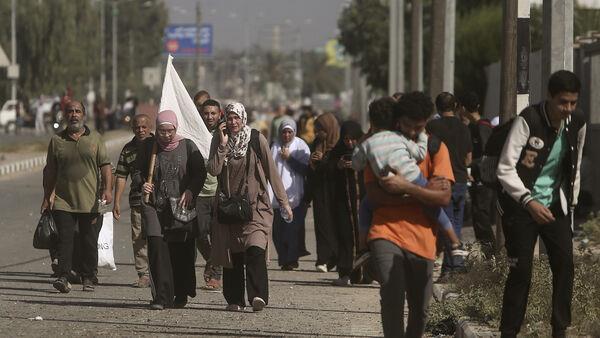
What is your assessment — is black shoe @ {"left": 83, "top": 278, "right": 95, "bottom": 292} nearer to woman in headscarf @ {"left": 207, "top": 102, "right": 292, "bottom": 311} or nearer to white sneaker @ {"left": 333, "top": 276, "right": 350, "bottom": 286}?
woman in headscarf @ {"left": 207, "top": 102, "right": 292, "bottom": 311}

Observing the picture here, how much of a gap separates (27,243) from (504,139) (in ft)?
36.3

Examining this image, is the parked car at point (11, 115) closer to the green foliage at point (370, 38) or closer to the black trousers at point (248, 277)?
the green foliage at point (370, 38)

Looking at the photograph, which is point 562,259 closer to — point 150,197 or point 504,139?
point 504,139

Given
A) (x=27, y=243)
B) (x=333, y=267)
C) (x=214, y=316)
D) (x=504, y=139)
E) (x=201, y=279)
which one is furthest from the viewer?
(x=27, y=243)

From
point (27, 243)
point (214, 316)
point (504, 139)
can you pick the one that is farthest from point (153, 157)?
point (27, 243)

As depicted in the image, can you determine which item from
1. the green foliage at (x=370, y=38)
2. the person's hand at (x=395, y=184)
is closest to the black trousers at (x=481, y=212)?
the person's hand at (x=395, y=184)

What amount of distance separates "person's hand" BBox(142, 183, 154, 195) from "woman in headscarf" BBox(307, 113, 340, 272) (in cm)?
349

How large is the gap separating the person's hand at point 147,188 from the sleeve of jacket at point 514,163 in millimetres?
3824

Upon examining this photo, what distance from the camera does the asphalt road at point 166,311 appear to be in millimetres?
10648

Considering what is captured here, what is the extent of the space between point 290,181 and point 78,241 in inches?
110

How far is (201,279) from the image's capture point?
1477cm

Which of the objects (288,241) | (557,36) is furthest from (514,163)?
(288,241)

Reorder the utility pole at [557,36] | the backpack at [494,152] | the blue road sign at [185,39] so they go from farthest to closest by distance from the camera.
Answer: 1. the blue road sign at [185,39]
2. the utility pole at [557,36]
3. the backpack at [494,152]

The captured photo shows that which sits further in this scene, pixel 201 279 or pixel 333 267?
pixel 333 267
